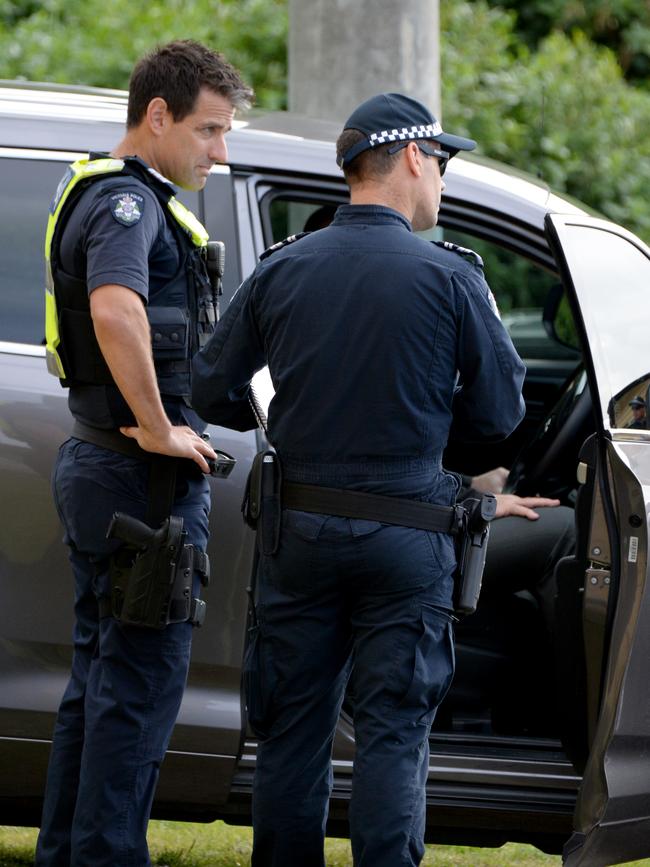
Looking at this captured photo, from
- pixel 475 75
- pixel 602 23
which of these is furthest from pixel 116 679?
pixel 602 23

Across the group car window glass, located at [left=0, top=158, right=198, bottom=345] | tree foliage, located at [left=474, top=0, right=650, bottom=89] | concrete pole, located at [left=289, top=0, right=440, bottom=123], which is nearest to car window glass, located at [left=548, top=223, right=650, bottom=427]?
car window glass, located at [left=0, top=158, right=198, bottom=345]

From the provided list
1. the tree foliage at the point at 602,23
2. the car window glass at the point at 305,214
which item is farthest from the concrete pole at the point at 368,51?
the tree foliage at the point at 602,23

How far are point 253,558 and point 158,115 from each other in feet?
3.14

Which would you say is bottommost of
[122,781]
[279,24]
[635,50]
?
[122,781]

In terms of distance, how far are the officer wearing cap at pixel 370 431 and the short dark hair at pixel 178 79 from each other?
396mm

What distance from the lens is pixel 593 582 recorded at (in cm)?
278

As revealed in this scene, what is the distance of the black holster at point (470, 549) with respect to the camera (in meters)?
2.60

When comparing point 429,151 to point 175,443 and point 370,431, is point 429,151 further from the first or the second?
point 175,443

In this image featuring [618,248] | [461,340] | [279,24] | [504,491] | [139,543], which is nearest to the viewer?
[461,340]

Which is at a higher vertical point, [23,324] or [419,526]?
[23,324]

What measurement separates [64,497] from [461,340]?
2.86 feet

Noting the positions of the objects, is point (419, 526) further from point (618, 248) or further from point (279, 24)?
point (279, 24)

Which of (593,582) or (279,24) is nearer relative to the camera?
(593,582)

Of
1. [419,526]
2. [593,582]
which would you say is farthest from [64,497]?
[593,582]
